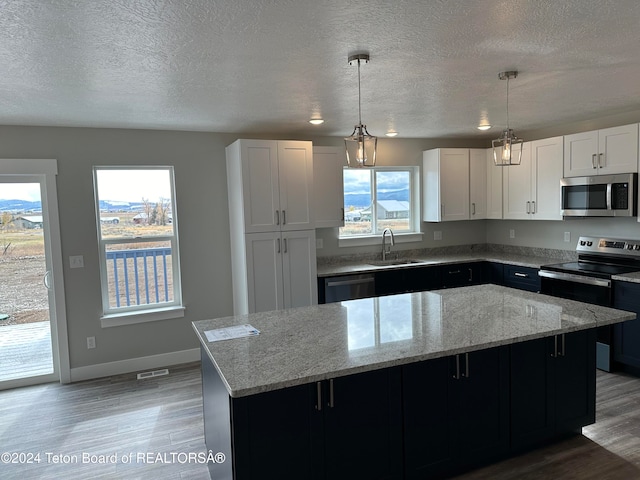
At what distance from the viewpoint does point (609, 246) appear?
434cm

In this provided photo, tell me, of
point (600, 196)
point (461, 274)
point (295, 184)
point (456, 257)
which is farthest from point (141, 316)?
point (600, 196)

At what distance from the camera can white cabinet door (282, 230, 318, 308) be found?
4.32 meters

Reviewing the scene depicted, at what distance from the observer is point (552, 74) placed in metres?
2.71

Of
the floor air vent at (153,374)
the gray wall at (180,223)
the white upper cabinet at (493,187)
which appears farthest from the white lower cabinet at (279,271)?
the white upper cabinet at (493,187)

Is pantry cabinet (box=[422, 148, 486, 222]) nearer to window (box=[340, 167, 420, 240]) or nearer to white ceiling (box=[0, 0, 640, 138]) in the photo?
window (box=[340, 167, 420, 240])

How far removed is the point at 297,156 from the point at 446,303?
2085mm

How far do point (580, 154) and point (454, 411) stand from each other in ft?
10.2

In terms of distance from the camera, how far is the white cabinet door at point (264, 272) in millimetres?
4164

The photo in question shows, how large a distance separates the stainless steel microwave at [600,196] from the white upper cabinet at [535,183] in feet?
0.49

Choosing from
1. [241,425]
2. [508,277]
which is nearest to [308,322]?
[241,425]

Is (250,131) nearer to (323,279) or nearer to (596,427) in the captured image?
(323,279)

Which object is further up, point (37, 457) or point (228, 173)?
point (228, 173)

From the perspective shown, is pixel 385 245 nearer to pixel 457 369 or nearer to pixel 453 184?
pixel 453 184

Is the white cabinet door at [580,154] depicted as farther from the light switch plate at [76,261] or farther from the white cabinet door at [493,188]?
the light switch plate at [76,261]
